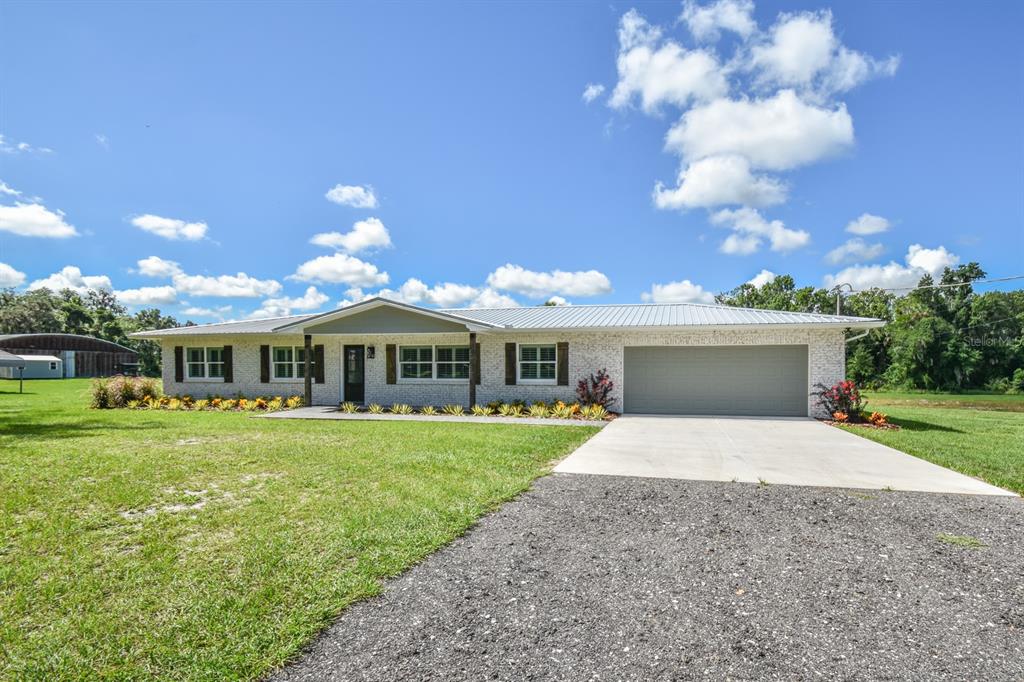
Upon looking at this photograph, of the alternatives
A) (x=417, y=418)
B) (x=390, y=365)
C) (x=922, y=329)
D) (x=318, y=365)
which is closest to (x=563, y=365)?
(x=417, y=418)

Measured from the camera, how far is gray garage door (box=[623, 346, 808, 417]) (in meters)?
13.6

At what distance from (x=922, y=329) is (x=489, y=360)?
27933 mm

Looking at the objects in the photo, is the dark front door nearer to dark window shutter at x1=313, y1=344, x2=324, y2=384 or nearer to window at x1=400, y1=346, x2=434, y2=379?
dark window shutter at x1=313, y1=344, x2=324, y2=384

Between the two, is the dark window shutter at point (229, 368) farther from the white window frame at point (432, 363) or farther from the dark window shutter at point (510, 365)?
the dark window shutter at point (510, 365)

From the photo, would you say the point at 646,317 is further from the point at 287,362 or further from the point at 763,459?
the point at 287,362

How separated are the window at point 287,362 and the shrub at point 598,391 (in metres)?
10.1

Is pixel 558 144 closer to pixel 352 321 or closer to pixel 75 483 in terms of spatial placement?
pixel 352 321

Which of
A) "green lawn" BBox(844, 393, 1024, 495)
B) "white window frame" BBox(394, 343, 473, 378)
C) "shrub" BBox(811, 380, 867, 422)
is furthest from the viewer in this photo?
"white window frame" BBox(394, 343, 473, 378)

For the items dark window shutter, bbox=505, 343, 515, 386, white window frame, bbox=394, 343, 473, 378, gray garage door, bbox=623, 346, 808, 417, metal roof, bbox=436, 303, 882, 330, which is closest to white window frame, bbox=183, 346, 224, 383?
white window frame, bbox=394, 343, 473, 378

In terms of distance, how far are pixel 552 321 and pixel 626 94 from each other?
22.3 ft

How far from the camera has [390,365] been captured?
1623 cm

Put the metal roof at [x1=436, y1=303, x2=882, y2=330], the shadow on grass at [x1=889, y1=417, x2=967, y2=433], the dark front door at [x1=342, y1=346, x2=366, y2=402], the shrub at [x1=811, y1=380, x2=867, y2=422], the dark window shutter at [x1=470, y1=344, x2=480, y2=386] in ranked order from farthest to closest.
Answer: the dark front door at [x1=342, y1=346, x2=366, y2=402], the dark window shutter at [x1=470, y1=344, x2=480, y2=386], the metal roof at [x1=436, y1=303, x2=882, y2=330], the shrub at [x1=811, y1=380, x2=867, y2=422], the shadow on grass at [x1=889, y1=417, x2=967, y2=433]

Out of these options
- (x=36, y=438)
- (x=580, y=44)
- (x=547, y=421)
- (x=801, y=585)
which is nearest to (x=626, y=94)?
(x=580, y=44)

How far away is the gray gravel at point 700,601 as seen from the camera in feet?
8.02
